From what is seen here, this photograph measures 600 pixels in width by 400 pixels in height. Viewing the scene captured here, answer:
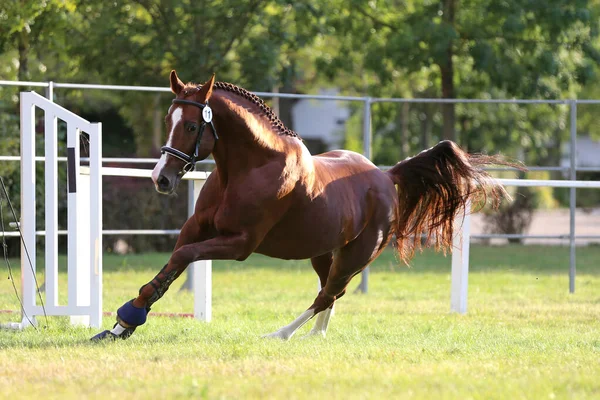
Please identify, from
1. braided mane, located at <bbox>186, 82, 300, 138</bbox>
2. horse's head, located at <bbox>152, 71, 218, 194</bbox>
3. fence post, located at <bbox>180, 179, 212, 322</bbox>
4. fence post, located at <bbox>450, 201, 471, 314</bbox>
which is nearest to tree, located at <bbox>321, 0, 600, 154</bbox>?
fence post, located at <bbox>450, 201, 471, 314</bbox>

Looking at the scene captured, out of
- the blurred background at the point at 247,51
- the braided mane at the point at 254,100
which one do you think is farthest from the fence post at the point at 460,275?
the blurred background at the point at 247,51

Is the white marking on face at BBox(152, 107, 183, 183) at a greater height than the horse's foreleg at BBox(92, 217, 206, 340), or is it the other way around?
the white marking on face at BBox(152, 107, 183, 183)

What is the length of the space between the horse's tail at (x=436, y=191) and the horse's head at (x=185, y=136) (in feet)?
7.26

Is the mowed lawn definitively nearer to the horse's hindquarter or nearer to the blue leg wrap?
the blue leg wrap

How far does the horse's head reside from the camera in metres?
5.88

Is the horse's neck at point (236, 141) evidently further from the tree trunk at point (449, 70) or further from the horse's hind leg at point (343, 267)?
the tree trunk at point (449, 70)

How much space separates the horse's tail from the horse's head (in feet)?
7.26

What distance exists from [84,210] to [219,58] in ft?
29.9

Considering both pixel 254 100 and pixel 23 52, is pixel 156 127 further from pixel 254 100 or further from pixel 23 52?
pixel 254 100

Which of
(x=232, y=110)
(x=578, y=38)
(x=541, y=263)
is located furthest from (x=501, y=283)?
(x=232, y=110)

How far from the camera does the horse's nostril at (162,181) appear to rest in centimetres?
585

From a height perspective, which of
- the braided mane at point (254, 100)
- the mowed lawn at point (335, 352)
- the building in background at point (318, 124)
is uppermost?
the building in background at point (318, 124)

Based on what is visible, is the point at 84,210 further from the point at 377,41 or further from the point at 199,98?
the point at 377,41

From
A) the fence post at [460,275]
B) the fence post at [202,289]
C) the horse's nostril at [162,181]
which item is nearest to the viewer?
the horse's nostril at [162,181]
